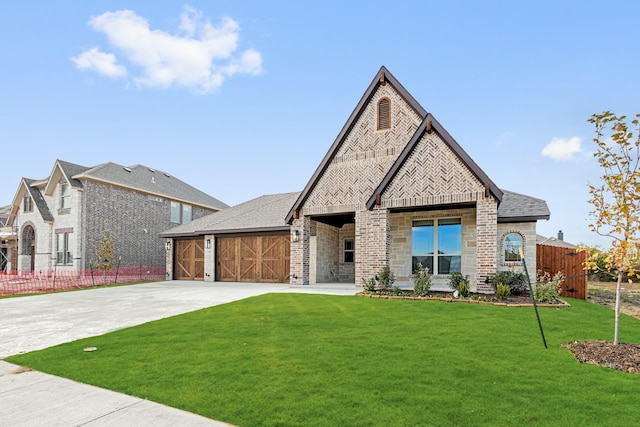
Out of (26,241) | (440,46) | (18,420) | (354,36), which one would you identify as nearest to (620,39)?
(440,46)

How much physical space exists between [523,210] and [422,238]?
12.8 feet

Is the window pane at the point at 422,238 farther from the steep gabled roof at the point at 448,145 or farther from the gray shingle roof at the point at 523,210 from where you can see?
the gray shingle roof at the point at 523,210

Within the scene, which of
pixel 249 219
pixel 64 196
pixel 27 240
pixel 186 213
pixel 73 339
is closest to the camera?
pixel 73 339

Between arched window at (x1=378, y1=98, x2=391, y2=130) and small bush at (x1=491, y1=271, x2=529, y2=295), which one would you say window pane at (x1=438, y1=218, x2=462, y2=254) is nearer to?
small bush at (x1=491, y1=271, x2=529, y2=295)

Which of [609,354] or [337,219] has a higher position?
[337,219]

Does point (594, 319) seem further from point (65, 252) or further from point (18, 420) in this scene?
point (65, 252)

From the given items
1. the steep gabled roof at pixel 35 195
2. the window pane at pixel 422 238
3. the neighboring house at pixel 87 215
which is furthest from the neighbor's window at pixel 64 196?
the window pane at pixel 422 238

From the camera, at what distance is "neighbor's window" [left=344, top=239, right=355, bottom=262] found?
66.3 ft

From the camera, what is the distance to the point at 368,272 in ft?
49.3

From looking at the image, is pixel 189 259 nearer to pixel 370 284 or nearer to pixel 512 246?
pixel 370 284

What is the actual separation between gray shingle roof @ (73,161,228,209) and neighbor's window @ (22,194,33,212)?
5.15 metres

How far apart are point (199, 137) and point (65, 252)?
1147 centimetres

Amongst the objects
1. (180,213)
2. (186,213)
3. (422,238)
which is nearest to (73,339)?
(422,238)

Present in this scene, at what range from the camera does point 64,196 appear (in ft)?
81.5
